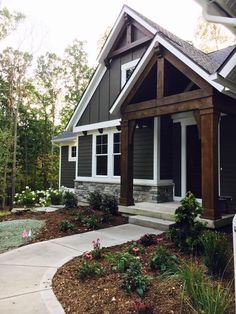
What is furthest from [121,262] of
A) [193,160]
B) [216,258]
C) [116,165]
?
[116,165]

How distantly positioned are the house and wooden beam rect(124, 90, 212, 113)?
22 mm

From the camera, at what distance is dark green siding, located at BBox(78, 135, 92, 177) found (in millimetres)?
11570

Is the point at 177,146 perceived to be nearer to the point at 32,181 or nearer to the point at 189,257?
the point at 189,257

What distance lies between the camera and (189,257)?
4.33 meters

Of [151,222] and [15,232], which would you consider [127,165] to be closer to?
[151,222]

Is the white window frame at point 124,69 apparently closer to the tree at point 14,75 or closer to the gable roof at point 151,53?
the gable roof at point 151,53

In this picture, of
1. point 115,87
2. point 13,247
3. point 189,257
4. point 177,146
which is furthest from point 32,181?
point 189,257

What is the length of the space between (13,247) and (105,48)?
8.01 meters

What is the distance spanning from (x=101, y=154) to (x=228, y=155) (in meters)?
4.96

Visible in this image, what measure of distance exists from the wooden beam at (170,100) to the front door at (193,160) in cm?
189

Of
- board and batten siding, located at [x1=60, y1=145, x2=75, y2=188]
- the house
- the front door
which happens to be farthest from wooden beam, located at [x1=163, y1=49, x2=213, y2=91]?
board and batten siding, located at [x1=60, y1=145, x2=75, y2=188]

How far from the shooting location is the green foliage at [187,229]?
4461 mm

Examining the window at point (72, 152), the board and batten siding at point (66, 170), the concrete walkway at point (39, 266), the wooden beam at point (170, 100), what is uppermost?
the wooden beam at point (170, 100)

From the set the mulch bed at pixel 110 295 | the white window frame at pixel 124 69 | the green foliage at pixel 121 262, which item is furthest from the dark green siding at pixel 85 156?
the mulch bed at pixel 110 295
